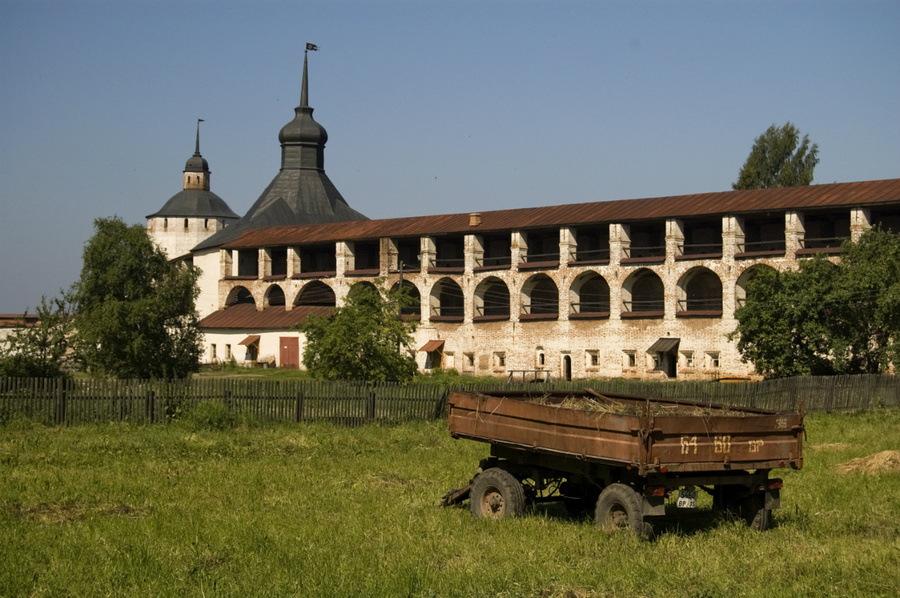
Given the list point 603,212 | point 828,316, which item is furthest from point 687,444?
point 603,212

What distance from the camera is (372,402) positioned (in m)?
24.9

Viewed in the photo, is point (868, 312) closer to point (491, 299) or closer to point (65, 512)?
point (491, 299)

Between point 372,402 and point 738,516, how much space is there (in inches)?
543

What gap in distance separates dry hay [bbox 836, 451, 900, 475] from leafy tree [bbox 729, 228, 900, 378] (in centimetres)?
2139

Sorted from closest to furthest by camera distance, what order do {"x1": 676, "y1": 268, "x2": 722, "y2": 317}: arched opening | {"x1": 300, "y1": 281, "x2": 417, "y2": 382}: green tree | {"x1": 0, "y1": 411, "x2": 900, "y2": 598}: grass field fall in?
{"x1": 0, "y1": 411, "x2": 900, "y2": 598}: grass field, {"x1": 300, "y1": 281, "x2": 417, "y2": 382}: green tree, {"x1": 676, "y1": 268, "x2": 722, "y2": 317}: arched opening

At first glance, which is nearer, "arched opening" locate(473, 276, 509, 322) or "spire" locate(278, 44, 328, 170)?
"arched opening" locate(473, 276, 509, 322)

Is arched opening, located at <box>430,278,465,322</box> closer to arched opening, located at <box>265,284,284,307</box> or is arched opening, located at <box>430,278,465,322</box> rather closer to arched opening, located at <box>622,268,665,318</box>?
arched opening, located at <box>622,268,665,318</box>

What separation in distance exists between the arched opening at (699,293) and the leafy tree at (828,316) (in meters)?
8.29

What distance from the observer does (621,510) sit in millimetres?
11312

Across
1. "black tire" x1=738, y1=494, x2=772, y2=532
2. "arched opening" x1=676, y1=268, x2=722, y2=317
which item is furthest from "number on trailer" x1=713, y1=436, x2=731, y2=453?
"arched opening" x1=676, y1=268, x2=722, y2=317

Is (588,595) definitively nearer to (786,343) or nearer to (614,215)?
(786,343)

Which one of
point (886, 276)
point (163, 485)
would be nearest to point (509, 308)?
point (886, 276)

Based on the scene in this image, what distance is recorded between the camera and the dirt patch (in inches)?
483

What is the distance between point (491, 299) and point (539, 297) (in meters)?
2.66
